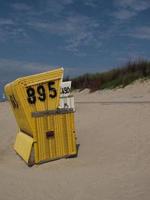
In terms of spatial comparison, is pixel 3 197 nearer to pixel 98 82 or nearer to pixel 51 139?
pixel 51 139

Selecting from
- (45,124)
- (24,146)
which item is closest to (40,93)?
(45,124)

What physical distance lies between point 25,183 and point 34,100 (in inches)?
112

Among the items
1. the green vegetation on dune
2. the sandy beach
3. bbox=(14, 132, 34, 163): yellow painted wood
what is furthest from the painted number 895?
the green vegetation on dune

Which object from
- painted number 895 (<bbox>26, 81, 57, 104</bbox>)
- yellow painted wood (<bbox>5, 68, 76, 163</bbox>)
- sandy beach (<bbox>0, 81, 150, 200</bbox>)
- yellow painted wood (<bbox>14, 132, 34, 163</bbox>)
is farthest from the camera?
painted number 895 (<bbox>26, 81, 57, 104</bbox>)

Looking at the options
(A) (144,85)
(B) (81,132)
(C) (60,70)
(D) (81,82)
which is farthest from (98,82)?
(C) (60,70)

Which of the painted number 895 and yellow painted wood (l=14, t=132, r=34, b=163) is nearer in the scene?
yellow painted wood (l=14, t=132, r=34, b=163)

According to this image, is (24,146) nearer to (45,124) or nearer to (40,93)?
(45,124)

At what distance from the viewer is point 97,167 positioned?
963 centimetres

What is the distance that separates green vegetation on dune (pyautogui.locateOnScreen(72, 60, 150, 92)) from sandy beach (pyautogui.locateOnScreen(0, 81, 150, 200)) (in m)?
11.1

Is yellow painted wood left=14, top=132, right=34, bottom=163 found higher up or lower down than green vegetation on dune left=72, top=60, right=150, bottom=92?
lower down

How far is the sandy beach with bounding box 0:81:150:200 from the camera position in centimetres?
764

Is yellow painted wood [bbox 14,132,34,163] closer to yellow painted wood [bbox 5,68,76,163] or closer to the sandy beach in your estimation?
yellow painted wood [bbox 5,68,76,163]

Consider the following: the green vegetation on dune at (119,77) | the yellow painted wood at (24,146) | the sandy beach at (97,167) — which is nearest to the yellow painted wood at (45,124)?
the yellow painted wood at (24,146)

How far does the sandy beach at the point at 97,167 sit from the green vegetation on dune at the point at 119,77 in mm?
11118
